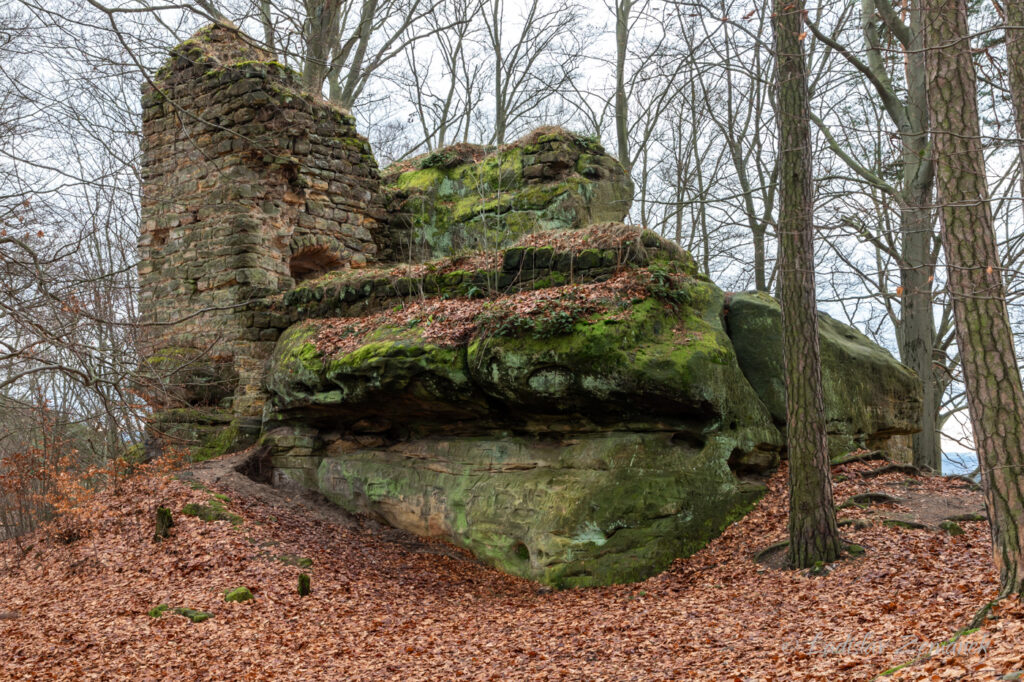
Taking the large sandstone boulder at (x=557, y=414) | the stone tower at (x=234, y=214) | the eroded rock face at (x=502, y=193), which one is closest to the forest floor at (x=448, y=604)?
the large sandstone boulder at (x=557, y=414)

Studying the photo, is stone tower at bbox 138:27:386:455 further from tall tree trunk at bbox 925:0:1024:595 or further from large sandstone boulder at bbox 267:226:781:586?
tall tree trunk at bbox 925:0:1024:595

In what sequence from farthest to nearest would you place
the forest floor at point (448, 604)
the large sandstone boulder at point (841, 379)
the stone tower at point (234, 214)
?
the stone tower at point (234, 214), the large sandstone boulder at point (841, 379), the forest floor at point (448, 604)

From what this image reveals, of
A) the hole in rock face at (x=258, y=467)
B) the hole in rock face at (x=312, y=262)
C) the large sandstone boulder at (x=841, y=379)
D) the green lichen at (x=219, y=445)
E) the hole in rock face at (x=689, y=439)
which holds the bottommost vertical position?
the hole in rock face at (x=258, y=467)

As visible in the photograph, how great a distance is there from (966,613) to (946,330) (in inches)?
427

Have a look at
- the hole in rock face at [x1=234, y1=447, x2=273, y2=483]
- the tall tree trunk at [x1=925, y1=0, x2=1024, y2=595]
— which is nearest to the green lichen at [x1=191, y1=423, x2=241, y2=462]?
the hole in rock face at [x1=234, y1=447, x2=273, y2=483]

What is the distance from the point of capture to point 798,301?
7.64m

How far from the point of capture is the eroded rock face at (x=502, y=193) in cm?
1259

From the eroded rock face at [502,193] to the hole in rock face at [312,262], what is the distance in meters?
1.25

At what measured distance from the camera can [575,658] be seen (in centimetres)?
594

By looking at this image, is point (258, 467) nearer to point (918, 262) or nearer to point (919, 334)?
point (919, 334)

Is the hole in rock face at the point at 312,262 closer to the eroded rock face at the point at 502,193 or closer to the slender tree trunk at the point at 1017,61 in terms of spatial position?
the eroded rock face at the point at 502,193

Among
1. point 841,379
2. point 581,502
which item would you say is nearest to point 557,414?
point 581,502

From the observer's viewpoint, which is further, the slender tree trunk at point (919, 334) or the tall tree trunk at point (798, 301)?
the slender tree trunk at point (919, 334)

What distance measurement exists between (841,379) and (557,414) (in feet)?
13.1
